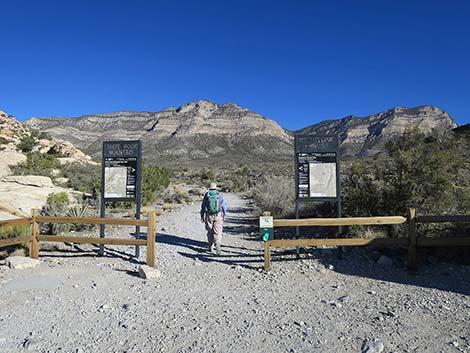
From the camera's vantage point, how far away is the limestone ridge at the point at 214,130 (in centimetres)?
9838

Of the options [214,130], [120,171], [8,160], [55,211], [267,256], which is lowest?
[267,256]

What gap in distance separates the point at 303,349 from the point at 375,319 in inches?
51.5

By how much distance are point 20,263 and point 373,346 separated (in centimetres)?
645

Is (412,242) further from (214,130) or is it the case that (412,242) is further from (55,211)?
(214,130)

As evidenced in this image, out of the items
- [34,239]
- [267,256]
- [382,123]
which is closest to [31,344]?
[267,256]

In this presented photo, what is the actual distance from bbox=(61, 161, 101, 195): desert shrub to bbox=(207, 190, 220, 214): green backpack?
458 inches

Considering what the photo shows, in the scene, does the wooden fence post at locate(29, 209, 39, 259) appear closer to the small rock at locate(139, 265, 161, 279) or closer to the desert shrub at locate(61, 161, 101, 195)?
the small rock at locate(139, 265, 161, 279)

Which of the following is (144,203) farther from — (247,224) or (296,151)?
(296,151)

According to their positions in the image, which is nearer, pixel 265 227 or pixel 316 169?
pixel 265 227

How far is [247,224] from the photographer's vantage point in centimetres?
1337

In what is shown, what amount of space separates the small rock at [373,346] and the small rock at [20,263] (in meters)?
6.22

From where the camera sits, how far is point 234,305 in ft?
18.1

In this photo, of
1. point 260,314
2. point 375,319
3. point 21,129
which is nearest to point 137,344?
point 260,314

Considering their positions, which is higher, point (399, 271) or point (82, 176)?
point (82, 176)
